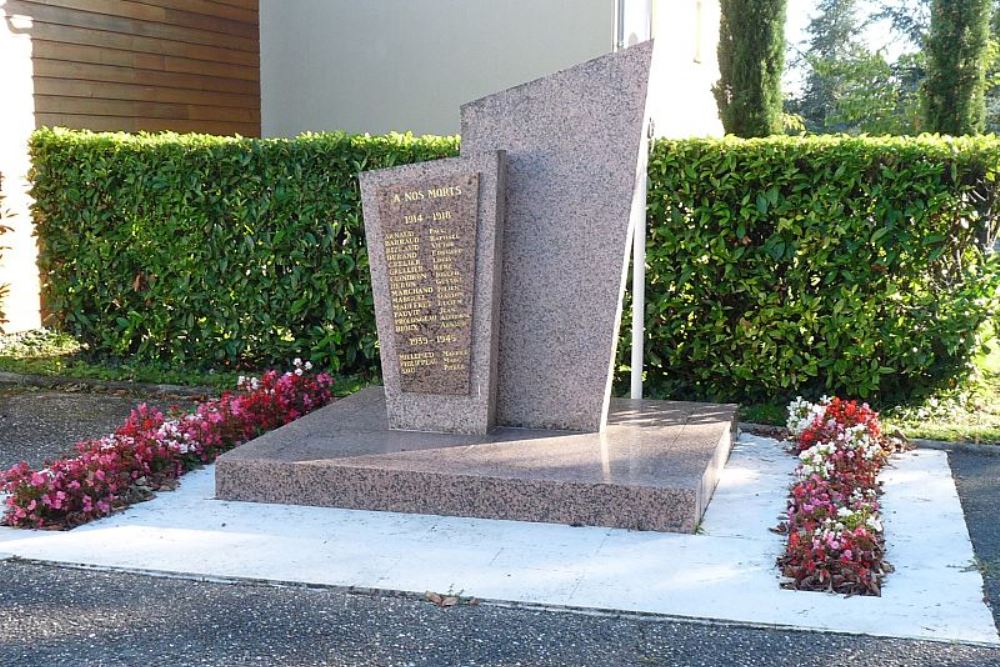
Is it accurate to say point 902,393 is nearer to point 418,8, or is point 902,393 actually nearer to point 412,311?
point 412,311

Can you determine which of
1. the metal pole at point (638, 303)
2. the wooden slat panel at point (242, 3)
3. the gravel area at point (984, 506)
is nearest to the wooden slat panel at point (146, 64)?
the wooden slat panel at point (242, 3)

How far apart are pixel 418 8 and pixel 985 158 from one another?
7830 millimetres

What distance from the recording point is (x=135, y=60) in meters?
10.8

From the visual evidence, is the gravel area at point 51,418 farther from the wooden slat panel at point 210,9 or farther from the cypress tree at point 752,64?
the cypress tree at point 752,64

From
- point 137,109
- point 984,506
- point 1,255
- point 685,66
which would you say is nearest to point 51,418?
point 1,255

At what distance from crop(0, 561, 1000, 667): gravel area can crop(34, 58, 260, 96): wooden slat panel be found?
21.8 ft

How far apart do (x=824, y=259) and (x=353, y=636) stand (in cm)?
429

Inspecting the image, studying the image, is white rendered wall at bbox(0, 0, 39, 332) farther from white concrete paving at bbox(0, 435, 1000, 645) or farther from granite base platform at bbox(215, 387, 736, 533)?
white concrete paving at bbox(0, 435, 1000, 645)

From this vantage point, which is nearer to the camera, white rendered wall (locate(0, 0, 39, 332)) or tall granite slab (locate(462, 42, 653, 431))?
tall granite slab (locate(462, 42, 653, 431))

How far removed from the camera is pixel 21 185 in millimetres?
9492

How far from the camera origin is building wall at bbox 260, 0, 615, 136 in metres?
12.8

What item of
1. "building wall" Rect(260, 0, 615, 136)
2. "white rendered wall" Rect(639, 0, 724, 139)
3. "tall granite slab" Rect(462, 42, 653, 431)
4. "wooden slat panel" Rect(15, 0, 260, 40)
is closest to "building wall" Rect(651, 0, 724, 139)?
"white rendered wall" Rect(639, 0, 724, 139)

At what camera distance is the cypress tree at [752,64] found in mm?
13828

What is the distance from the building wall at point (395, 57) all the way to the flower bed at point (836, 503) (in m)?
7.21
